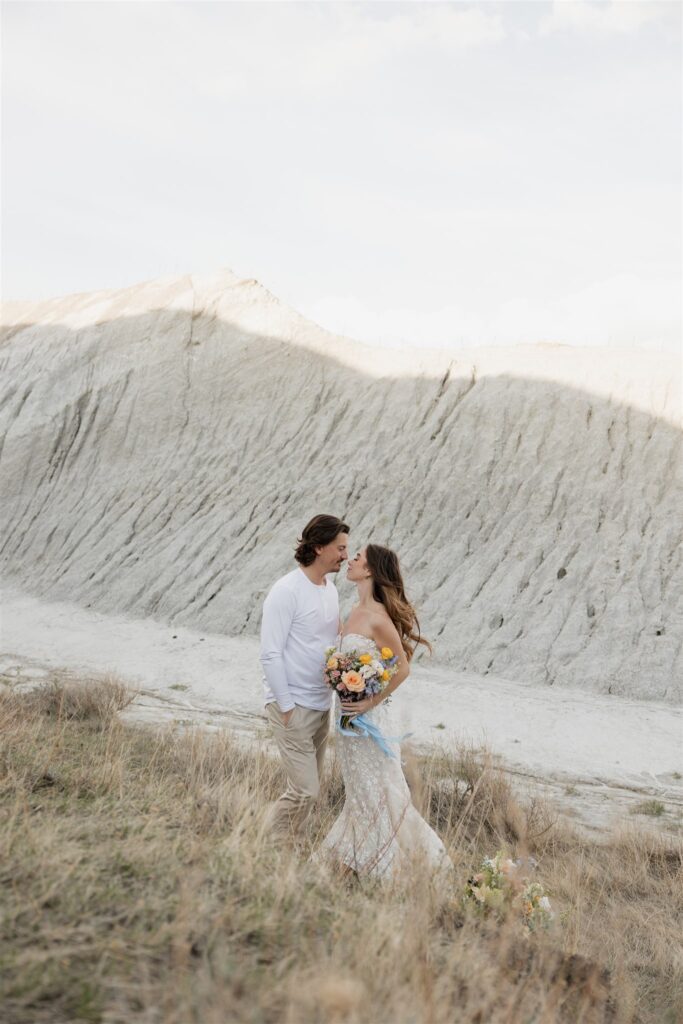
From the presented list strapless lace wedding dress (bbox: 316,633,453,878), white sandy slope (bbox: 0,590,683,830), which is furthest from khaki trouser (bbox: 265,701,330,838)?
white sandy slope (bbox: 0,590,683,830)

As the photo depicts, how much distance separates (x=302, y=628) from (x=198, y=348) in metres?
21.2

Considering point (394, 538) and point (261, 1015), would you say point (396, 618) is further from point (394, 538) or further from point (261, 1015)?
point (394, 538)

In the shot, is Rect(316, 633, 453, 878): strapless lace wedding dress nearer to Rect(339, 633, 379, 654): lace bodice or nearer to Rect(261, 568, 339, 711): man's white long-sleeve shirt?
Rect(339, 633, 379, 654): lace bodice

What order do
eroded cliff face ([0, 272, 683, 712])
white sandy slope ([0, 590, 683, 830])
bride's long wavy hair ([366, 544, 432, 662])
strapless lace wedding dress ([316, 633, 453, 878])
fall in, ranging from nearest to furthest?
strapless lace wedding dress ([316, 633, 453, 878]) → bride's long wavy hair ([366, 544, 432, 662]) → white sandy slope ([0, 590, 683, 830]) → eroded cliff face ([0, 272, 683, 712])

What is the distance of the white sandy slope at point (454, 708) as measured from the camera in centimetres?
1110

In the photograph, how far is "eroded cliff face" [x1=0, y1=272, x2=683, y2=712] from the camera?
55.1ft

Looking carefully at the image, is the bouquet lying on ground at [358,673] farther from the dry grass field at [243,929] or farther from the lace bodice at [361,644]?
the dry grass field at [243,929]

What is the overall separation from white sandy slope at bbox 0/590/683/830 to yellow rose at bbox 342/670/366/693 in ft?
15.8

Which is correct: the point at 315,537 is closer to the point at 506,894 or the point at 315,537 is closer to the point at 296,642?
the point at 296,642

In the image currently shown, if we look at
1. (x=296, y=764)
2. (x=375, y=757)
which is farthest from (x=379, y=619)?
(x=296, y=764)

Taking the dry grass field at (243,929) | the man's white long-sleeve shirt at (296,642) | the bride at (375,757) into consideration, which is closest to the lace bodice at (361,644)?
the bride at (375,757)

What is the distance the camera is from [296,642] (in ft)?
18.9

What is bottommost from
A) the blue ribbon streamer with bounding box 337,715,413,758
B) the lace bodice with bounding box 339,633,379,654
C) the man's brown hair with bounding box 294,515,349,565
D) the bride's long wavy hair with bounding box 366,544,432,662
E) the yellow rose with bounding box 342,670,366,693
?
the blue ribbon streamer with bounding box 337,715,413,758

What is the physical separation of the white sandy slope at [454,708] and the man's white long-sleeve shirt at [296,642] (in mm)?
4561
